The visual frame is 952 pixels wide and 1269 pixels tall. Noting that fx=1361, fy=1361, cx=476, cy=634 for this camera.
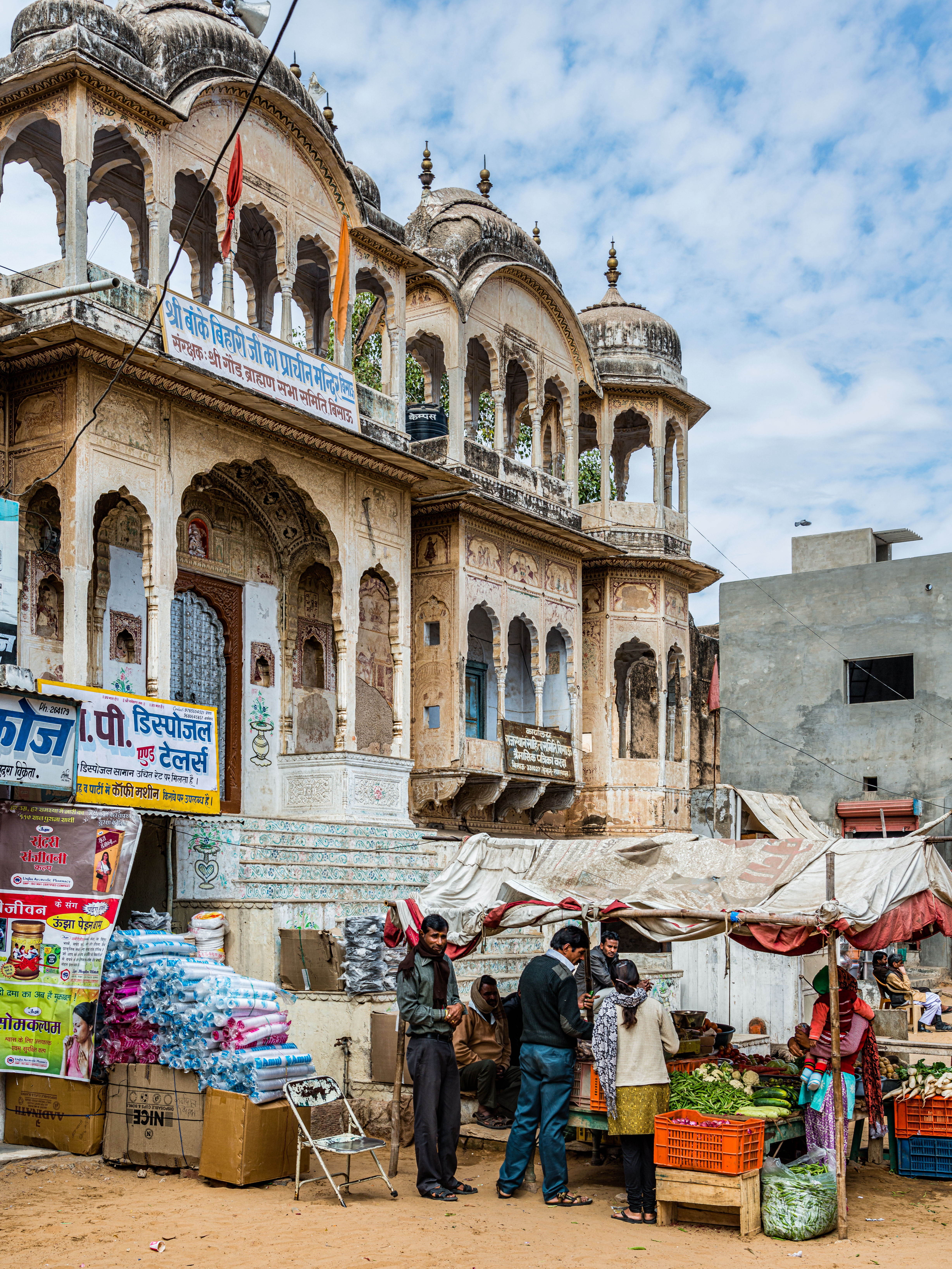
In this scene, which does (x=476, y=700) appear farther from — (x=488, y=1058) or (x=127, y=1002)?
(x=127, y=1002)

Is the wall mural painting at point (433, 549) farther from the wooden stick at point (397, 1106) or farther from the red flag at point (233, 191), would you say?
the wooden stick at point (397, 1106)

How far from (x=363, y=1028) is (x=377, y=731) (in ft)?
23.8

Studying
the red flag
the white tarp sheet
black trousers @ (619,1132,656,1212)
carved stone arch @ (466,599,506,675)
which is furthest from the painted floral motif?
black trousers @ (619,1132,656,1212)

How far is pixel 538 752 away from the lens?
20562 mm

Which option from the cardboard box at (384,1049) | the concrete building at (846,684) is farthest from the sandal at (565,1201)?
the concrete building at (846,684)

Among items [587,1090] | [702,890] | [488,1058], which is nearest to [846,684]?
[488,1058]

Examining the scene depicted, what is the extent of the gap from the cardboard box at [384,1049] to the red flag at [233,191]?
28.8 feet

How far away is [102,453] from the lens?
45.7 ft

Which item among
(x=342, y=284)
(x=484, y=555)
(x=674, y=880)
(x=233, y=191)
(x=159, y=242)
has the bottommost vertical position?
(x=674, y=880)

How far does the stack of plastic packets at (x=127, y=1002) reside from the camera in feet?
31.8

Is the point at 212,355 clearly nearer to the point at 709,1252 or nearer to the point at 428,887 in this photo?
the point at 428,887

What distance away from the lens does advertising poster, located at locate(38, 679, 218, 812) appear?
37.0ft

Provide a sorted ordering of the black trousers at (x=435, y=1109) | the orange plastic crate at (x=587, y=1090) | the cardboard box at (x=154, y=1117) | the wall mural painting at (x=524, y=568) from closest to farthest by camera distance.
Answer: the black trousers at (x=435, y=1109), the cardboard box at (x=154, y=1117), the orange plastic crate at (x=587, y=1090), the wall mural painting at (x=524, y=568)

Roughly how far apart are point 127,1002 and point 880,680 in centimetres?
2206
